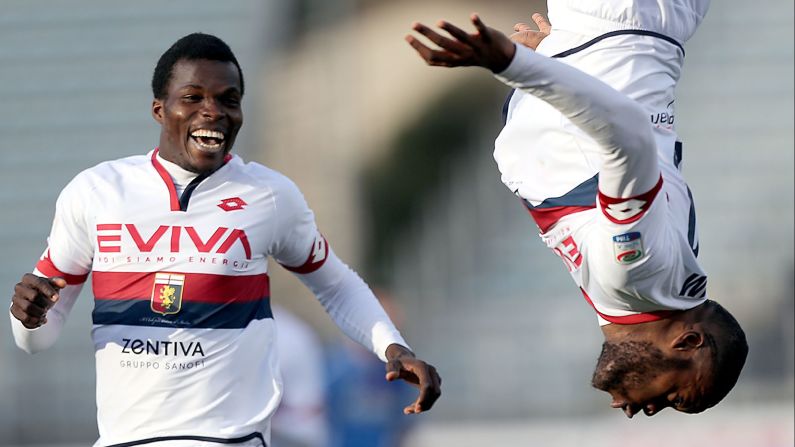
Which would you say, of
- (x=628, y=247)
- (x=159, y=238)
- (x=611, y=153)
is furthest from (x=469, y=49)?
(x=159, y=238)

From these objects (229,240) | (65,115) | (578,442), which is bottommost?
(578,442)

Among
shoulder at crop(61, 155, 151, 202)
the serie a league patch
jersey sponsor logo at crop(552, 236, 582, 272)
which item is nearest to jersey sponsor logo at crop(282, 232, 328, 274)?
shoulder at crop(61, 155, 151, 202)

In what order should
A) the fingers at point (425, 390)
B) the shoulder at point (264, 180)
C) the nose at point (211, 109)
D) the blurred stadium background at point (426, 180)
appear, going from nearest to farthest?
the fingers at point (425, 390), the nose at point (211, 109), the shoulder at point (264, 180), the blurred stadium background at point (426, 180)

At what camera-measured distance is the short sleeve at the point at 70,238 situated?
477 centimetres

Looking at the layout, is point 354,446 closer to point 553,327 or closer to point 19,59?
point 553,327

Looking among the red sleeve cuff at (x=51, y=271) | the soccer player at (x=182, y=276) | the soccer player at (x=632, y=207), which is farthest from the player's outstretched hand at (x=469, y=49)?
the red sleeve cuff at (x=51, y=271)

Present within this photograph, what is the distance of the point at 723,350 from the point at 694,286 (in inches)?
10.9

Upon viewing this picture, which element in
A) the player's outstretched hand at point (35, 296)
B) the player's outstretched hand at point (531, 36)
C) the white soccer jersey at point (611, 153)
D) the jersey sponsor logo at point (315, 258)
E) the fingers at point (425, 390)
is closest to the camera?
the white soccer jersey at point (611, 153)

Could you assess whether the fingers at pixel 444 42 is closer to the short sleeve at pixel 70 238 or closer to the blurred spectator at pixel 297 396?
the short sleeve at pixel 70 238

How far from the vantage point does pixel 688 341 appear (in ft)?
15.8

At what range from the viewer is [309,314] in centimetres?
1161

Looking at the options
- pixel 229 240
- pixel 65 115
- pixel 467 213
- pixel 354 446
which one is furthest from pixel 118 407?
pixel 65 115

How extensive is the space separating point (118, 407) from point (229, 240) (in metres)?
0.71

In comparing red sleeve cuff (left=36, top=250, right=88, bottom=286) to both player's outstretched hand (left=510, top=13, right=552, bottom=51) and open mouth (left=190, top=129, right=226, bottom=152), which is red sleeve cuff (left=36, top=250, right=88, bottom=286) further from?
player's outstretched hand (left=510, top=13, right=552, bottom=51)
